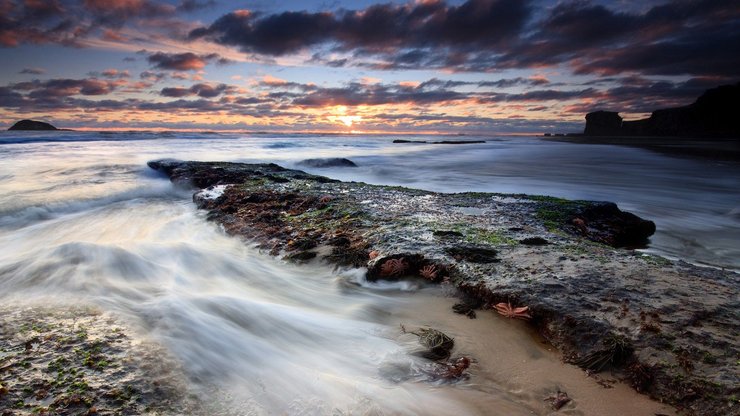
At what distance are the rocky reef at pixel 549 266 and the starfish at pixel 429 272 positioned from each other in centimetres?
1

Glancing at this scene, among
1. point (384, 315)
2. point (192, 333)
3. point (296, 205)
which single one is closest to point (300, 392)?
point (192, 333)

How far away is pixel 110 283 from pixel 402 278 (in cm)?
298

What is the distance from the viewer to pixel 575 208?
23.2 feet

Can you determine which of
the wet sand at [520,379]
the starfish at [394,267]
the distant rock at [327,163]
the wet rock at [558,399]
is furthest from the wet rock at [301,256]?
the distant rock at [327,163]


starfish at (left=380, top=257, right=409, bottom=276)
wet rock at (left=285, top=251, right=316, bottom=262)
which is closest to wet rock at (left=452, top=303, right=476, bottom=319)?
starfish at (left=380, top=257, right=409, bottom=276)

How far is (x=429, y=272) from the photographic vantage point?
416 cm

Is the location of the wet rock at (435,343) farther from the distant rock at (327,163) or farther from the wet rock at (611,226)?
the distant rock at (327,163)

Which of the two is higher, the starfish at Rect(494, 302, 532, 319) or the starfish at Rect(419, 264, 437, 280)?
the starfish at Rect(419, 264, 437, 280)

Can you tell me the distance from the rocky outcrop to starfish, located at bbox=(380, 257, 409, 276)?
85.1 meters

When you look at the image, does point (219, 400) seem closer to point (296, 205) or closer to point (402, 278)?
point (402, 278)

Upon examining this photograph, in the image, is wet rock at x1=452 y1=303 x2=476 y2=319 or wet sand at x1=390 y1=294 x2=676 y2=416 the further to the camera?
wet rock at x1=452 y1=303 x2=476 y2=319

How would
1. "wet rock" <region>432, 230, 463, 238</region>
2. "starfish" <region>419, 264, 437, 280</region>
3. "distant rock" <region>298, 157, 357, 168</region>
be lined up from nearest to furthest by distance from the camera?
"starfish" <region>419, 264, 437, 280</region> → "wet rock" <region>432, 230, 463, 238</region> → "distant rock" <region>298, 157, 357, 168</region>

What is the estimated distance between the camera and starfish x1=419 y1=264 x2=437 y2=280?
4102mm

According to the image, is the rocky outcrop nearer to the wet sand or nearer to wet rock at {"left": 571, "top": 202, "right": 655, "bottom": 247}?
wet rock at {"left": 571, "top": 202, "right": 655, "bottom": 247}
